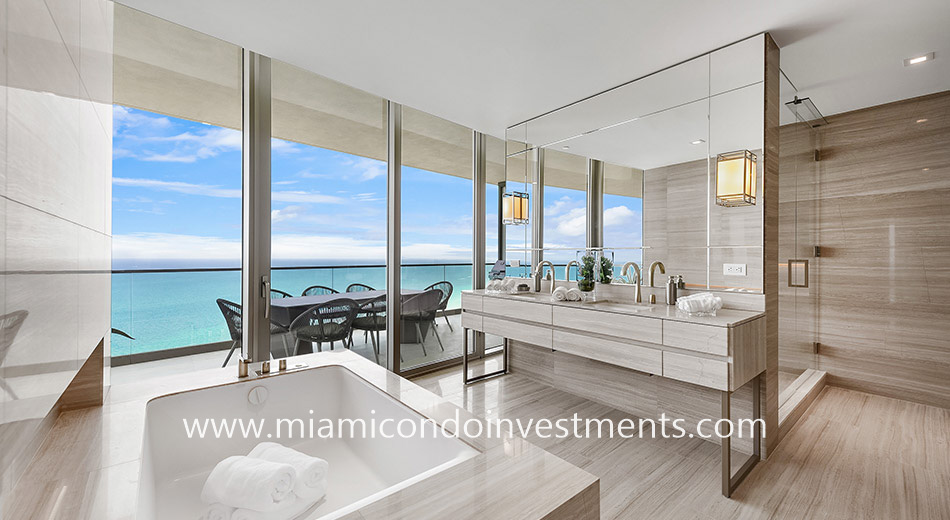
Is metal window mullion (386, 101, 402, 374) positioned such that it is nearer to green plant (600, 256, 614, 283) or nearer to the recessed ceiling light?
green plant (600, 256, 614, 283)

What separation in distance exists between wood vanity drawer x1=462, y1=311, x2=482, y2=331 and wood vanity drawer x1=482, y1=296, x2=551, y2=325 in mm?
121

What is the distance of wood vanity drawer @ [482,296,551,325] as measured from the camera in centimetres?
276

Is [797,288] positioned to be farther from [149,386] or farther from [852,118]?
[149,386]

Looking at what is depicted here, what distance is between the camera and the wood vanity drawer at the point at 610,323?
2.10 metres

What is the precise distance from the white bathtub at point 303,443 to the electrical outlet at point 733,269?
1986 millimetres

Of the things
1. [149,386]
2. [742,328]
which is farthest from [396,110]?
[742,328]

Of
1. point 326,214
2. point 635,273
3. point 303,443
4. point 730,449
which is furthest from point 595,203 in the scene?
point 303,443

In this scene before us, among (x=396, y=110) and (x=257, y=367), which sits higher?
(x=396, y=110)

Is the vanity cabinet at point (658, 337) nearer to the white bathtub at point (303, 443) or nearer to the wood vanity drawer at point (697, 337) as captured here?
the wood vanity drawer at point (697, 337)

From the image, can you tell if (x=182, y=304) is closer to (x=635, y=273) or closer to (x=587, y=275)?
(x=587, y=275)

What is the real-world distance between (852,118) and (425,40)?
356cm

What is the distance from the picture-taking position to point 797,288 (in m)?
2.94

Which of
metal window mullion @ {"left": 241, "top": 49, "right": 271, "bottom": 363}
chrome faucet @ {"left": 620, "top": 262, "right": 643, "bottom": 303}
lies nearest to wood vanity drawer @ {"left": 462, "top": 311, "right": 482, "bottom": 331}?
chrome faucet @ {"left": 620, "top": 262, "right": 643, "bottom": 303}

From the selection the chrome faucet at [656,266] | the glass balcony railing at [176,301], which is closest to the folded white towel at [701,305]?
the chrome faucet at [656,266]
